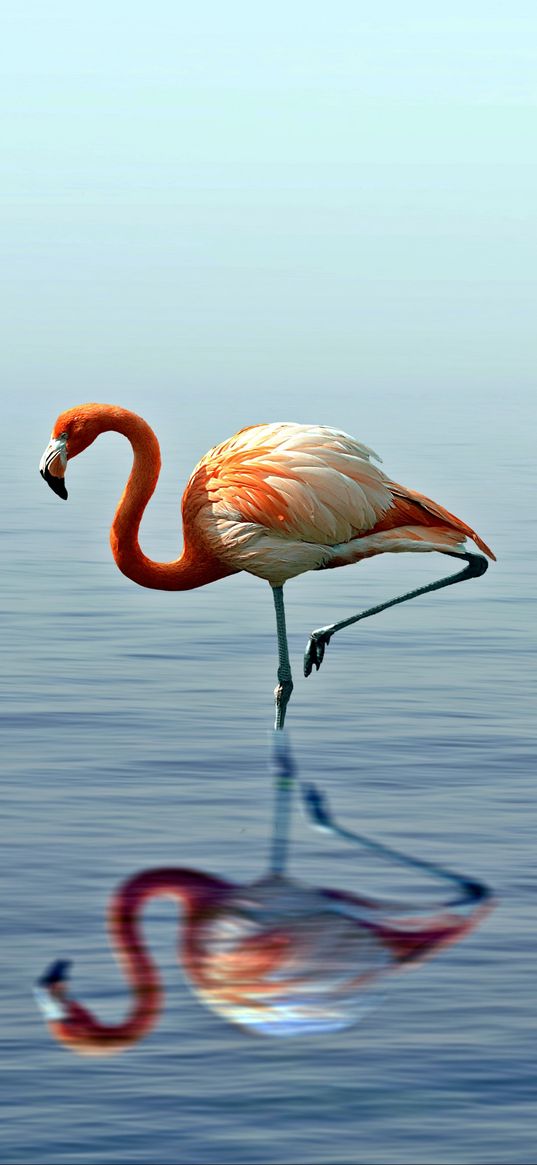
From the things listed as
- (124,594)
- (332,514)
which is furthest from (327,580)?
(332,514)

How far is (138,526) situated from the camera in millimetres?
13102

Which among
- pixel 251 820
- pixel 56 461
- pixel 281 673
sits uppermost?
pixel 56 461

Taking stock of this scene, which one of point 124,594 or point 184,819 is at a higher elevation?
point 184,819

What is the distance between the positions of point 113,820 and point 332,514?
2.64m

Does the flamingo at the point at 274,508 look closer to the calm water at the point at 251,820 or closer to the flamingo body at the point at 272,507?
the flamingo body at the point at 272,507

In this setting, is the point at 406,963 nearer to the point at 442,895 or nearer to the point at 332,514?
the point at 442,895

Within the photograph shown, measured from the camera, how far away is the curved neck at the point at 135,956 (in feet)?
26.0

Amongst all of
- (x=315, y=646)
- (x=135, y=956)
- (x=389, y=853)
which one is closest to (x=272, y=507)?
(x=315, y=646)

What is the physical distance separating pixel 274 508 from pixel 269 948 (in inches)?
165

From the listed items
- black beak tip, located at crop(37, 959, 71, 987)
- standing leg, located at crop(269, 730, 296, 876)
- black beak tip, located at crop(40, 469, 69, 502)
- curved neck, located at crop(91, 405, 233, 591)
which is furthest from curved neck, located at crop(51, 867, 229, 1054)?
black beak tip, located at crop(40, 469, 69, 502)

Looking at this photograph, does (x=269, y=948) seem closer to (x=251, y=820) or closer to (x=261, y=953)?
(x=261, y=953)

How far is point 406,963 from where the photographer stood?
8758 mm

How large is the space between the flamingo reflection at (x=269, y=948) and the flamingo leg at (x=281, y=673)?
3.05 meters

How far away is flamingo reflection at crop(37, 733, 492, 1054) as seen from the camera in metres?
8.12
